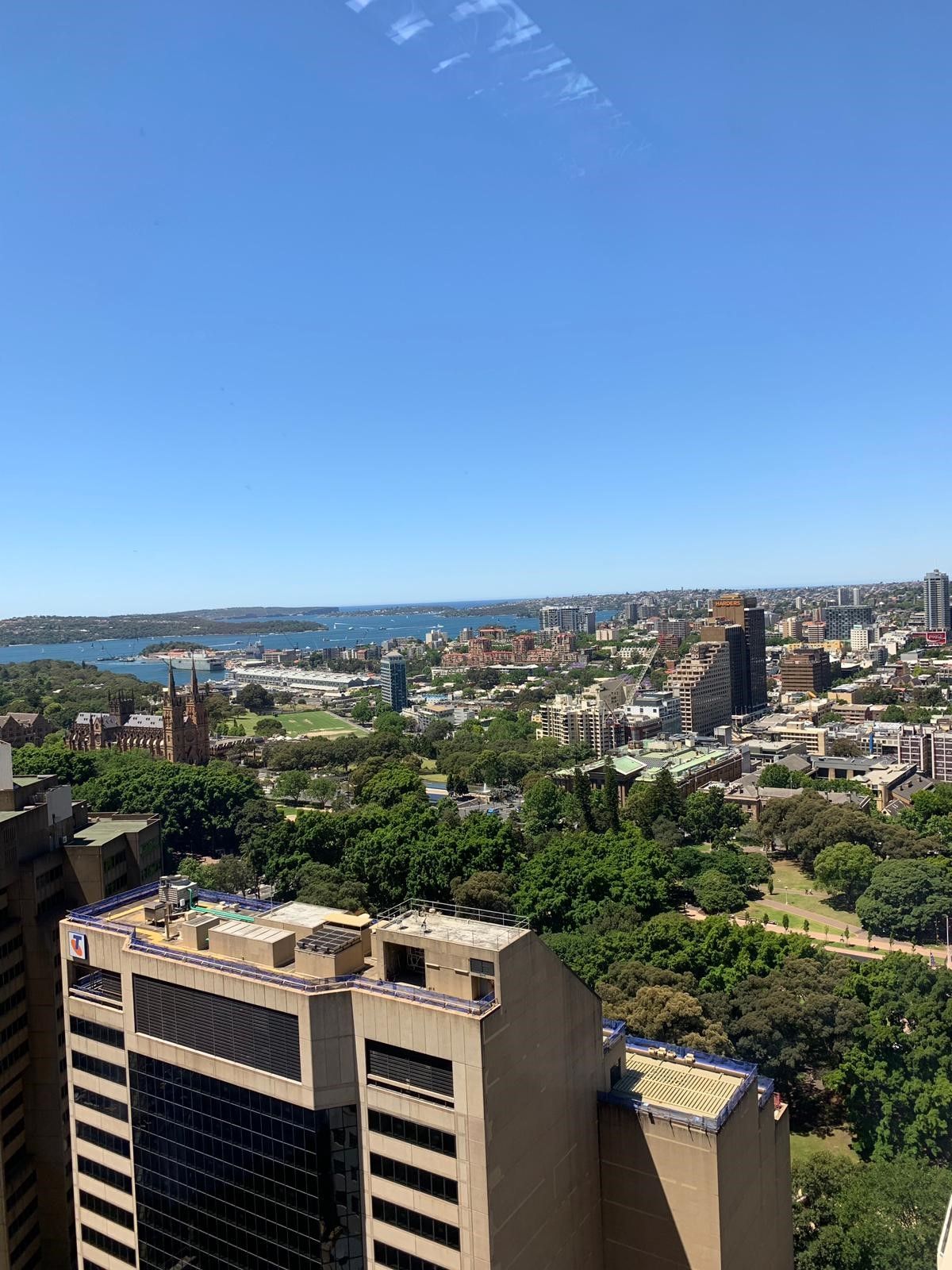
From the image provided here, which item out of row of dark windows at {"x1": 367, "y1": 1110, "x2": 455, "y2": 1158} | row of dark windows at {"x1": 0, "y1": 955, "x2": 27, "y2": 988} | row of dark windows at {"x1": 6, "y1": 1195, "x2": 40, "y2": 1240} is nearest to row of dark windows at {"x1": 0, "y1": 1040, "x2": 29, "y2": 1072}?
row of dark windows at {"x1": 0, "y1": 955, "x2": 27, "y2": 988}

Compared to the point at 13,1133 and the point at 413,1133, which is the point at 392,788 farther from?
the point at 413,1133

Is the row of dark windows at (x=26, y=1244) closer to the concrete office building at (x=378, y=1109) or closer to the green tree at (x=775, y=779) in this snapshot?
the concrete office building at (x=378, y=1109)

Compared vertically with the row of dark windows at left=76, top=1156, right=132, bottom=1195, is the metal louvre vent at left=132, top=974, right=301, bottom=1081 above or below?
above

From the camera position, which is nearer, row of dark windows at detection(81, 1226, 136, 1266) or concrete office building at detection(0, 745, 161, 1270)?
row of dark windows at detection(81, 1226, 136, 1266)

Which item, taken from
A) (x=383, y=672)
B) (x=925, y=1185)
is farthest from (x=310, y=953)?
(x=383, y=672)

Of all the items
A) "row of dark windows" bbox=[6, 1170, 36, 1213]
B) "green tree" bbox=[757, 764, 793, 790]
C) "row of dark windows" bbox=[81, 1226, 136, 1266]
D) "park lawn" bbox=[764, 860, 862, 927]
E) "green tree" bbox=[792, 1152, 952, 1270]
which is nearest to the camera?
"row of dark windows" bbox=[81, 1226, 136, 1266]

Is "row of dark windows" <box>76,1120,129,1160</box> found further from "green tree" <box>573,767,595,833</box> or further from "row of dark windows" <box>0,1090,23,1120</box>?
"green tree" <box>573,767,595,833</box>

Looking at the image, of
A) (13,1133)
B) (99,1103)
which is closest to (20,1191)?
(13,1133)
